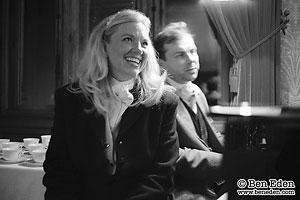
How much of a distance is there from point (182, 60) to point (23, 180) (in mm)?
630

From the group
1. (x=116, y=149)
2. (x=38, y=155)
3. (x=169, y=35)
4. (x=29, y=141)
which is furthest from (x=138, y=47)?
(x=29, y=141)

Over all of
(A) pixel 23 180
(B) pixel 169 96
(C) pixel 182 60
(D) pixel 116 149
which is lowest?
(A) pixel 23 180

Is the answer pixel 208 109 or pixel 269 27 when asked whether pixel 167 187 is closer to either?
pixel 208 109

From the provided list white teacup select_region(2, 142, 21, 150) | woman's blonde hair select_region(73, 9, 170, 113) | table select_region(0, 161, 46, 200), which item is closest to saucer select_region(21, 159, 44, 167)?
table select_region(0, 161, 46, 200)

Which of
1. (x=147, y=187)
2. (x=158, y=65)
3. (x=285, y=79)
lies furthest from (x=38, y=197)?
(x=285, y=79)

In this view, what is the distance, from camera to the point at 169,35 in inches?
49.3

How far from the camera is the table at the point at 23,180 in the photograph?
122 cm

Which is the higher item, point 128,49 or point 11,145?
point 128,49

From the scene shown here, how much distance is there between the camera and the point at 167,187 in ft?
3.66

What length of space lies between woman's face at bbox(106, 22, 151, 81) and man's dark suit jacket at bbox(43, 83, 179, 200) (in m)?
0.12

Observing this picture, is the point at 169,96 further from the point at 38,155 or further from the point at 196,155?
the point at 38,155

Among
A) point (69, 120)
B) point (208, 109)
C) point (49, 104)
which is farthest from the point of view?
point (49, 104)

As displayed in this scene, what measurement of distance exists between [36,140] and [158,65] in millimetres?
563

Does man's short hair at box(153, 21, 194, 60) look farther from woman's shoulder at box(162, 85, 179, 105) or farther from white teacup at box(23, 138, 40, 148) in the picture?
white teacup at box(23, 138, 40, 148)
